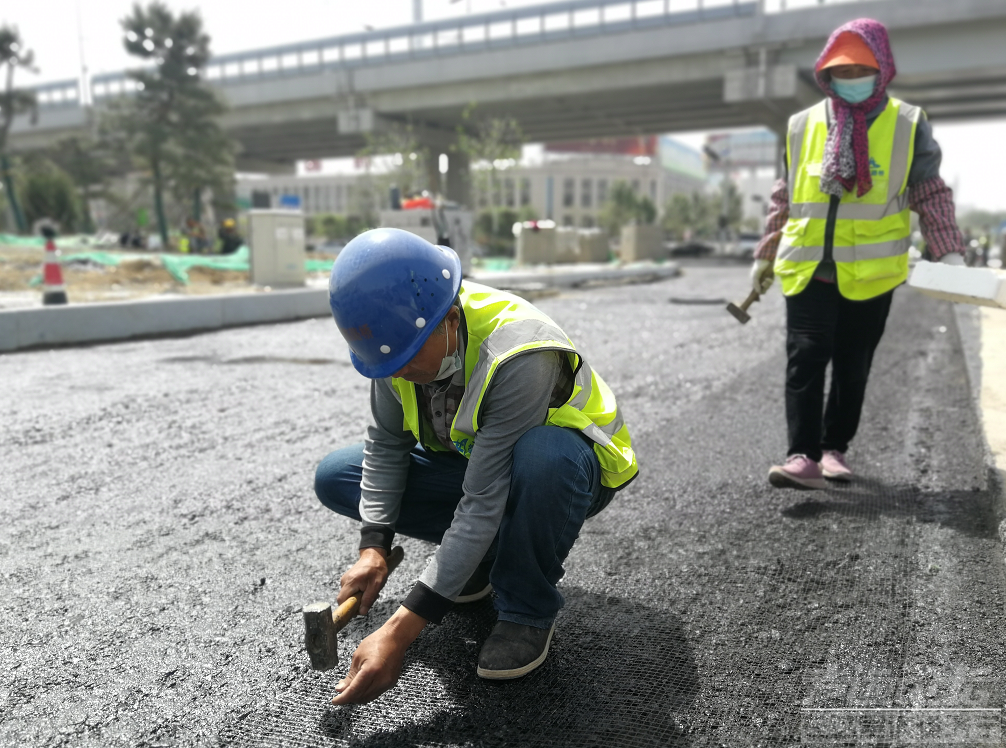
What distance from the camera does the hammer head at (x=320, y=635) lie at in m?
1.78

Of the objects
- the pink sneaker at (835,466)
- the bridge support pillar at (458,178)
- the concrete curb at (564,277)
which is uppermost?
the bridge support pillar at (458,178)

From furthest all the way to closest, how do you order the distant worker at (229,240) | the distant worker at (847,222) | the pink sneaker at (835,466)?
the distant worker at (229,240), the pink sneaker at (835,466), the distant worker at (847,222)

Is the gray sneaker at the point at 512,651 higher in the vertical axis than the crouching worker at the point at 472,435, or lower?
lower

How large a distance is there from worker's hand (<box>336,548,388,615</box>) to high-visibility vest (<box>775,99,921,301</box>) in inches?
86.1

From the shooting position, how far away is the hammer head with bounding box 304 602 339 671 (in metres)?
1.78

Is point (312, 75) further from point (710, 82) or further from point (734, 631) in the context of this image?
point (734, 631)

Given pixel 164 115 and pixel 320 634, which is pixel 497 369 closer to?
pixel 320 634

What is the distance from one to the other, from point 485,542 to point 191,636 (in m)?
0.95

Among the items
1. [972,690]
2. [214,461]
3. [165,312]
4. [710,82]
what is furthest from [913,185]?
[710,82]

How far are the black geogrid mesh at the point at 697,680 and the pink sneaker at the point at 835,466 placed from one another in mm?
841

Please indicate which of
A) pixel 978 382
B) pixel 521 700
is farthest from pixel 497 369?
pixel 978 382

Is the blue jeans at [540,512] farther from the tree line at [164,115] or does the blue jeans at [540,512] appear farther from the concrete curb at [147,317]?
the tree line at [164,115]

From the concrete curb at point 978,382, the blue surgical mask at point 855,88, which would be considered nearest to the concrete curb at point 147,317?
the blue surgical mask at point 855,88

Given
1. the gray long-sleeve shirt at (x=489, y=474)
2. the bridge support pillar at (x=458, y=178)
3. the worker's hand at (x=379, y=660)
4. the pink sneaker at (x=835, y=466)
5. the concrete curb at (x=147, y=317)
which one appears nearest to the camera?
the worker's hand at (x=379, y=660)
